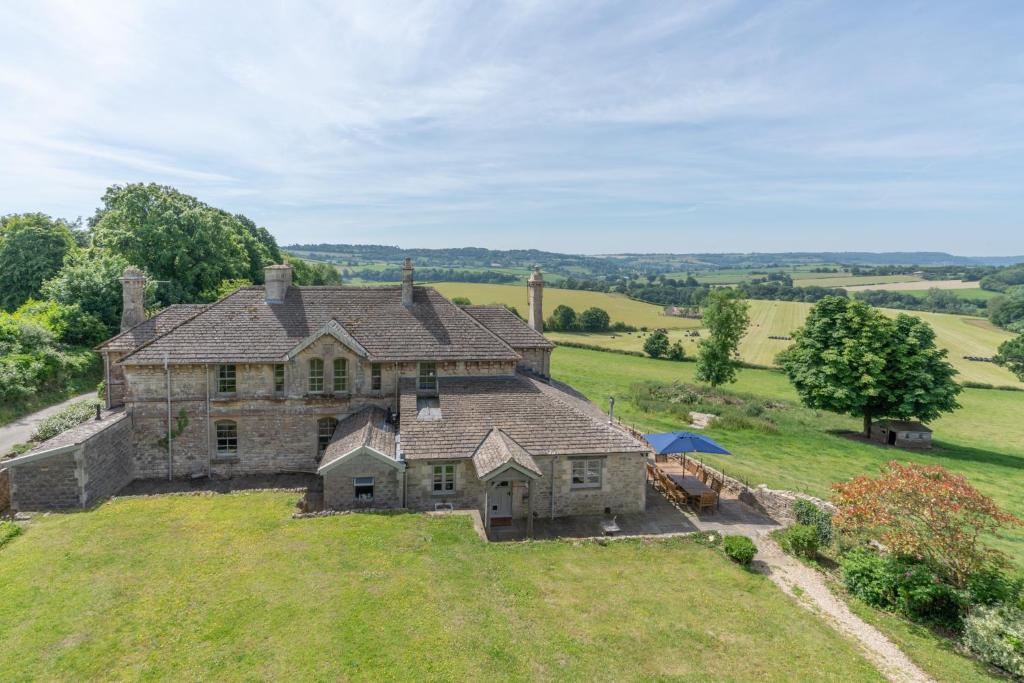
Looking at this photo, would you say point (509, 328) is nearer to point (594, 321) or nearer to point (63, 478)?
point (63, 478)

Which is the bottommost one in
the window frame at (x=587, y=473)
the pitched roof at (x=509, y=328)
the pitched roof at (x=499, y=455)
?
the window frame at (x=587, y=473)

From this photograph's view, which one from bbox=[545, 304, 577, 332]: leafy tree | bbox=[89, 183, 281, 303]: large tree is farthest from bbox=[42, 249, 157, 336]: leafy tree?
bbox=[545, 304, 577, 332]: leafy tree

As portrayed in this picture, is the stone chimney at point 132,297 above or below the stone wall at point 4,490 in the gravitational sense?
above

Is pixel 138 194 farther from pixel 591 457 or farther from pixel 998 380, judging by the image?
pixel 998 380

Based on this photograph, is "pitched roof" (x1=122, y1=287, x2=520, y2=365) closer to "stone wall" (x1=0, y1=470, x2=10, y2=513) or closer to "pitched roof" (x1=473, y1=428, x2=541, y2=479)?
"pitched roof" (x1=473, y1=428, x2=541, y2=479)

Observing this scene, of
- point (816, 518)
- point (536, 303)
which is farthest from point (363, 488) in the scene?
point (816, 518)

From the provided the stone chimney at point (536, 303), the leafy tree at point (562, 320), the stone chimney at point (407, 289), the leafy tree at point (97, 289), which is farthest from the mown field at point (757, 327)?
the leafy tree at point (97, 289)

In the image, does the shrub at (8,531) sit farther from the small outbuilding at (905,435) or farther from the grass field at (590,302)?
the grass field at (590,302)

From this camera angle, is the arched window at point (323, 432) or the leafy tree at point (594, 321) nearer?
the arched window at point (323, 432)
